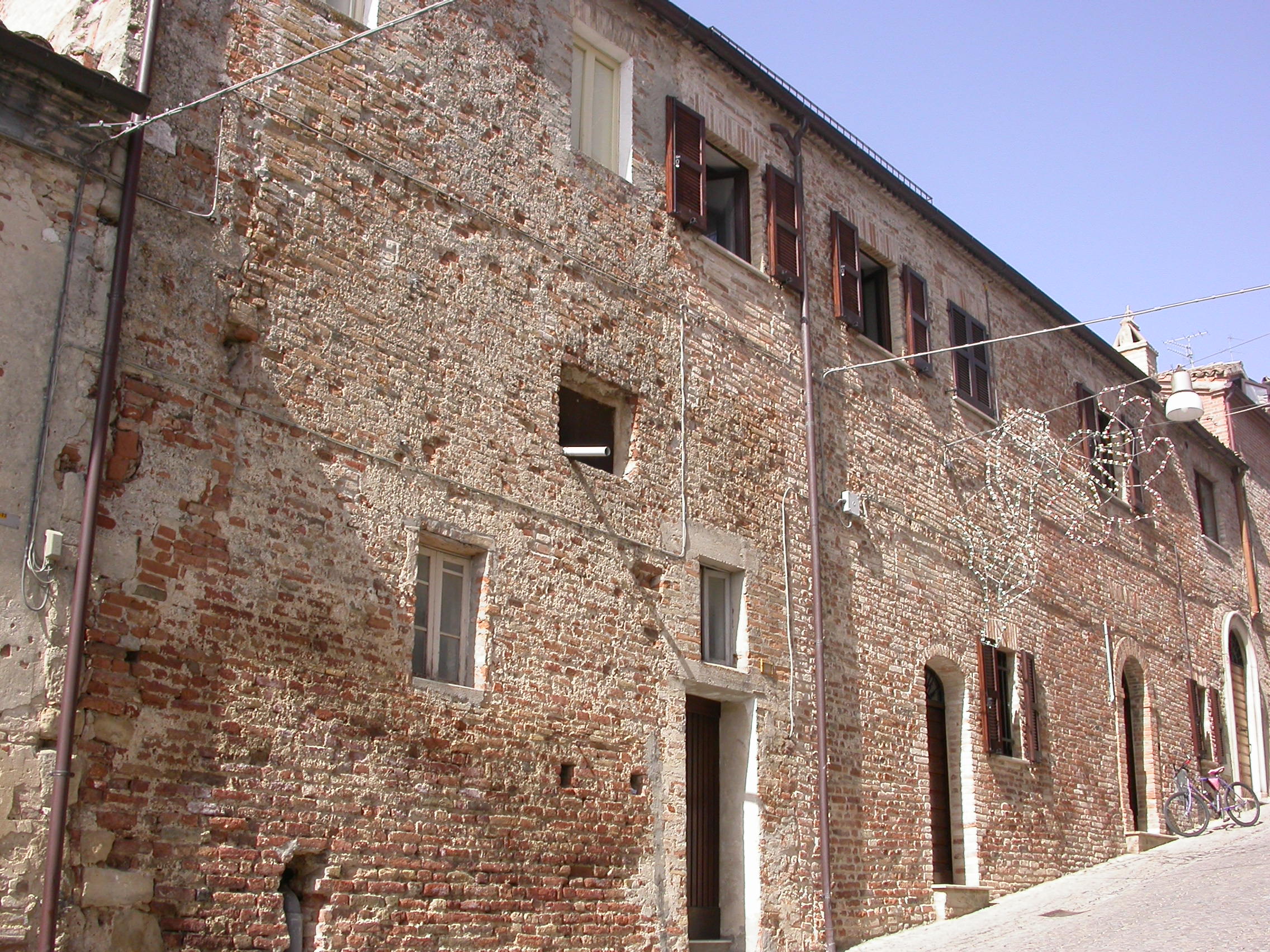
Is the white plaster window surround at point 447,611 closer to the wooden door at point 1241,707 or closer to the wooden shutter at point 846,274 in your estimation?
the wooden shutter at point 846,274

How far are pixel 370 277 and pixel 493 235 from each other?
1.26 metres

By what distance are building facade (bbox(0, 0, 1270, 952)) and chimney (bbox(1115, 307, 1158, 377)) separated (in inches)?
339

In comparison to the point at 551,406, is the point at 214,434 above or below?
below

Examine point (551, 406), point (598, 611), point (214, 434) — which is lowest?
point (598, 611)

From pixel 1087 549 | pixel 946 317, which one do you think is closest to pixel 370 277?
pixel 946 317

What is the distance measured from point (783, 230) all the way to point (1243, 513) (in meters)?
14.8

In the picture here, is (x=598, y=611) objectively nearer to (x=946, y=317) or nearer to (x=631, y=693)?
(x=631, y=693)

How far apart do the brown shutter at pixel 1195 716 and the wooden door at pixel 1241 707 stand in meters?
1.65

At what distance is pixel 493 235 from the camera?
9562 mm

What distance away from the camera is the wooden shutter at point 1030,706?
14539 mm

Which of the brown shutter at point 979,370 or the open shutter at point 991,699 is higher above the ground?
the brown shutter at point 979,370

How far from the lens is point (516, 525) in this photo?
29.8 feet

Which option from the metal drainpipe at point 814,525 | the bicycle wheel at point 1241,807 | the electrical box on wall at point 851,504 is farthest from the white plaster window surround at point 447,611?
the bicycle wheel at point 1241,807

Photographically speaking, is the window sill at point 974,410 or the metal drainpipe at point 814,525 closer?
the metal drainpipe at point 814,525
